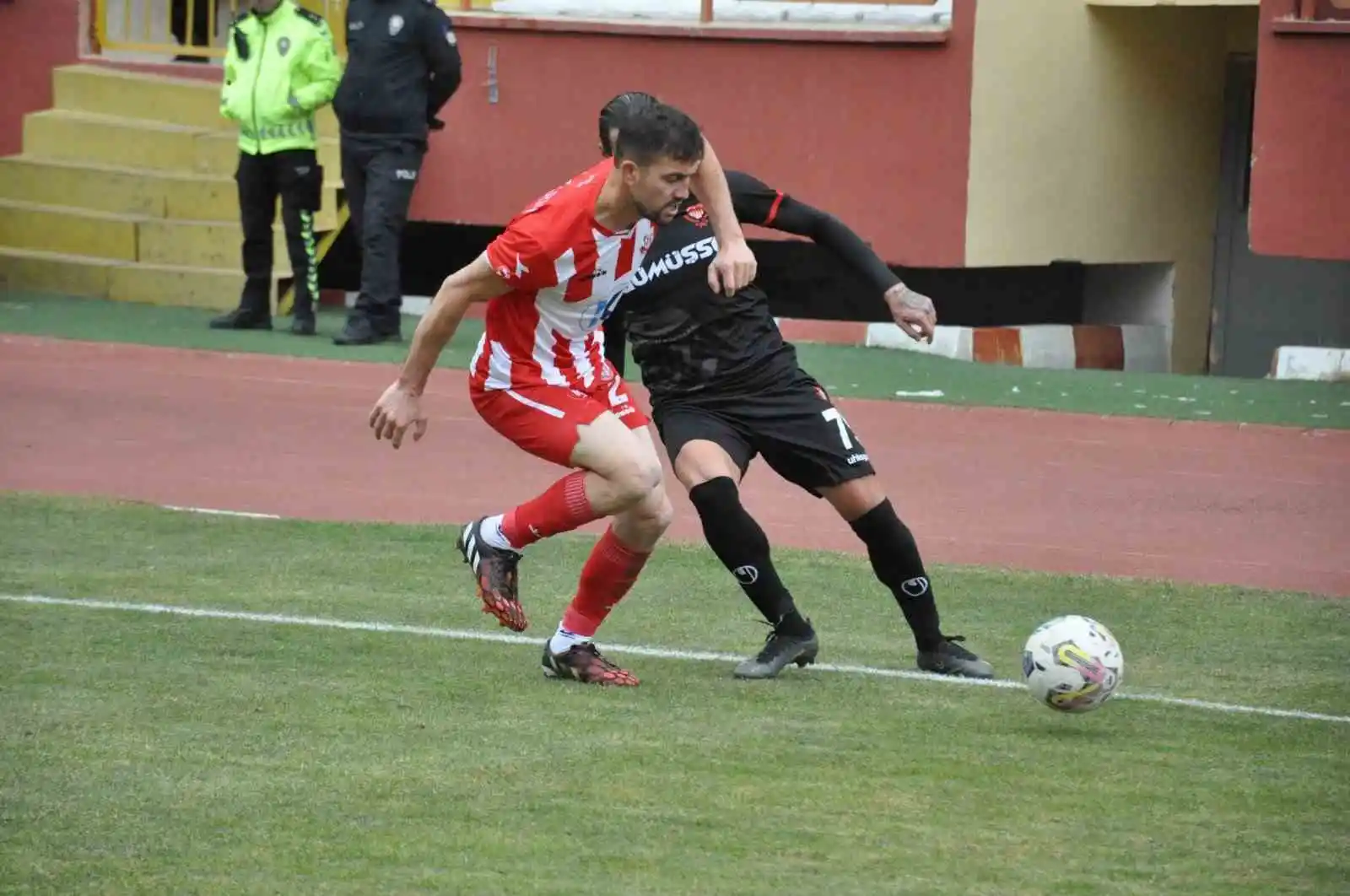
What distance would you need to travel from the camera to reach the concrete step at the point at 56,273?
1652cm

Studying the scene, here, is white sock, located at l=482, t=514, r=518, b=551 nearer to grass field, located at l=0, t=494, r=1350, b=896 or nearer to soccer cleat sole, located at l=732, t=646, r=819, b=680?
grass field, located at l=0, t=494, r=1350, b=896

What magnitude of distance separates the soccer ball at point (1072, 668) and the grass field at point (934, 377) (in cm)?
646

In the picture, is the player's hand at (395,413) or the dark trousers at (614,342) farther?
the dark trousers at (614,342)

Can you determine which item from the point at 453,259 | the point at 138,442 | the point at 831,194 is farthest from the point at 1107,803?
the point at 453,259

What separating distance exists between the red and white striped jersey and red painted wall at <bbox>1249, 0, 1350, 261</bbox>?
7879mm

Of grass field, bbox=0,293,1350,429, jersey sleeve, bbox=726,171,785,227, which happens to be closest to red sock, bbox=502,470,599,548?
jersey sleeve, bbox=726,171,785,227

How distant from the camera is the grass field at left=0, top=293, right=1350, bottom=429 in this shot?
13148mm

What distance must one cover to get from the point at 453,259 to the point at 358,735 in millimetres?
11295

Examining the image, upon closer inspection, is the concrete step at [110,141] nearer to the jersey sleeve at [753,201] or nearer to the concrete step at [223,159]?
the concrete step at [223,159]

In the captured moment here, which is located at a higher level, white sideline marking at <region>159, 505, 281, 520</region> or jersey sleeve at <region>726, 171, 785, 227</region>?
jersey sleeve at <region>726, 171, 785, 227</region>

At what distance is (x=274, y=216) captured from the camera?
15250mm

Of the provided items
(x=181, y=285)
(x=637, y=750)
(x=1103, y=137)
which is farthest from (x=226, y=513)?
(x=1103, y=137)

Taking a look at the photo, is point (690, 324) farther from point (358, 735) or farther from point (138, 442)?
point (138, 442)

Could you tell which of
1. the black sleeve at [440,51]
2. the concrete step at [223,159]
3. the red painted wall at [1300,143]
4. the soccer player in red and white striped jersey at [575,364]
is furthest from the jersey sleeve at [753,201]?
the concrete step at [223,159]
